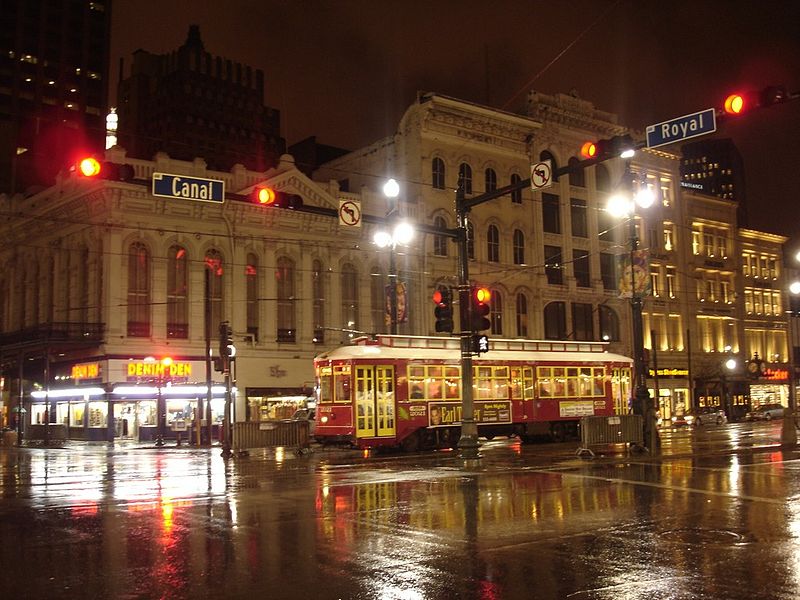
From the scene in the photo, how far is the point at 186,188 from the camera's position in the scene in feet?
55.1

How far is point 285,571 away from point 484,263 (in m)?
43.9

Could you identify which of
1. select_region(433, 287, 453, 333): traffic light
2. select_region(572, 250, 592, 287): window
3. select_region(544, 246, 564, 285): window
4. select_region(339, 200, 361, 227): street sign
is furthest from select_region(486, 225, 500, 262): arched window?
select_region(339, 200, 361, 227): street sign

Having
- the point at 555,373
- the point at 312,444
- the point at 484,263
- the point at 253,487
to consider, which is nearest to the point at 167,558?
the point at 253,487

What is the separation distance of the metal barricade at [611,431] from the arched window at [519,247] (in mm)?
30373

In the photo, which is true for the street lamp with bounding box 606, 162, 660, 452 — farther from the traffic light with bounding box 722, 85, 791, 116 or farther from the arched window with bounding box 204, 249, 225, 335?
the arched window with bounding box 204, 249, 225, 335

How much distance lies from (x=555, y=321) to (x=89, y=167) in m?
44.0

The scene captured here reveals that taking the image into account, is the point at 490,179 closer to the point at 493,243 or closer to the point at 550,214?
the point at 493,243

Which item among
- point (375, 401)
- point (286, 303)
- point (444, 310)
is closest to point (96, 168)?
point (444, 310)

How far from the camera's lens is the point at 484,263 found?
51.9 m

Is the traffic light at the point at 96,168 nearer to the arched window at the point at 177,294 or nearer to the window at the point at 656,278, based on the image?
the arched window at the point at 177,294

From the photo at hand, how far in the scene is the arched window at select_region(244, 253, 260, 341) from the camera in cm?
4338

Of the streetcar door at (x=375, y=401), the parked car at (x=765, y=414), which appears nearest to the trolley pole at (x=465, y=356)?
the streetcar door at (x=375, y=401)

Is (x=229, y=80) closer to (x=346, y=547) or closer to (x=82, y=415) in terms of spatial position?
(x=82, y=415)

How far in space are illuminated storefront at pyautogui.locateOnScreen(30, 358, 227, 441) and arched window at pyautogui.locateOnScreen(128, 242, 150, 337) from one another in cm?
163
